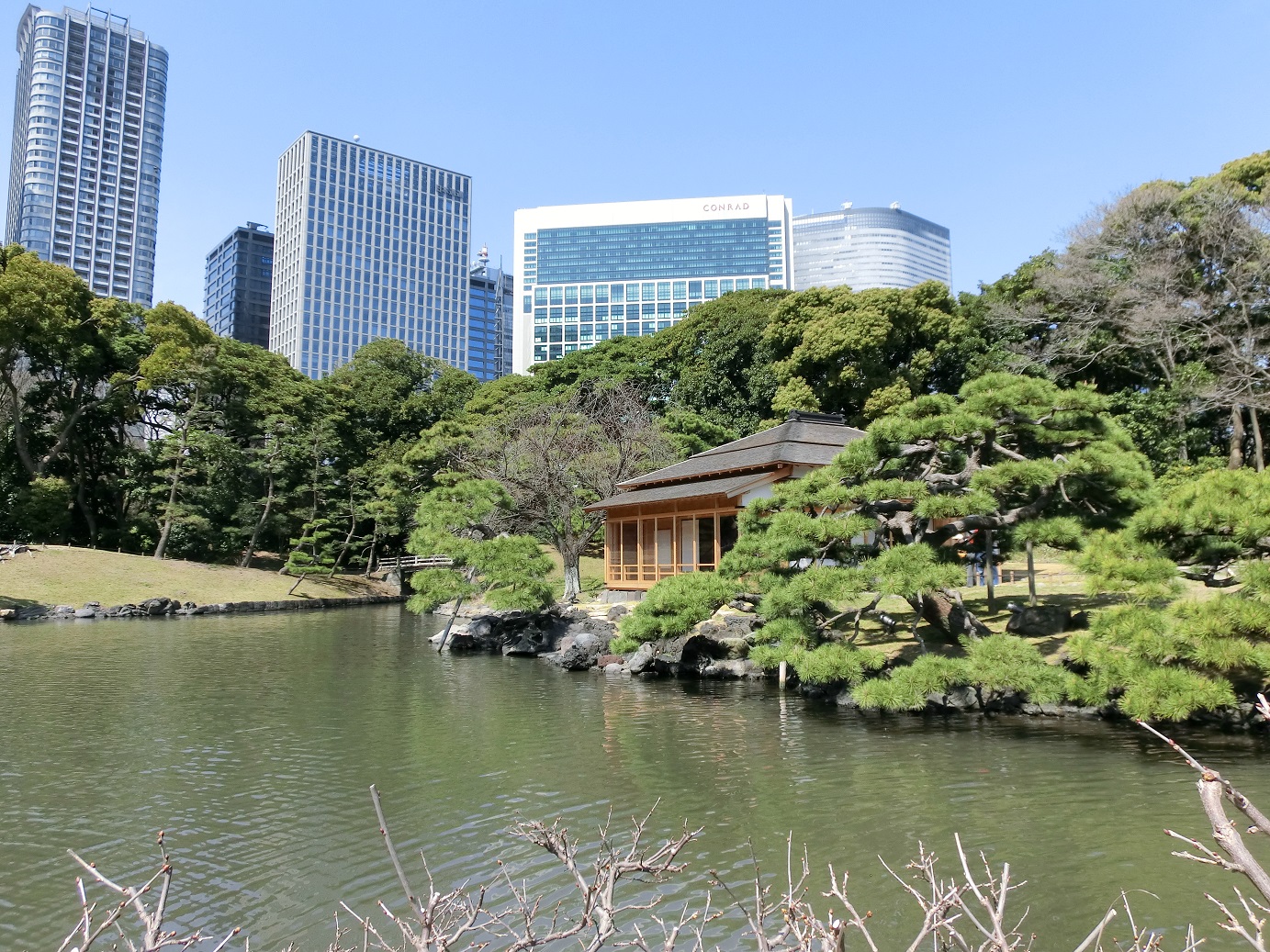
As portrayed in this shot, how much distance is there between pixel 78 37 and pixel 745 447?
308 ft

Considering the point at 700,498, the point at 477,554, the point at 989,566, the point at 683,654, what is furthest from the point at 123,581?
the point at 989,566

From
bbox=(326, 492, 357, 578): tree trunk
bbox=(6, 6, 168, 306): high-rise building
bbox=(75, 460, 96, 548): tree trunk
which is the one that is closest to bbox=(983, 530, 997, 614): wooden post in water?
bbox=(326, 492, 357, 578): tree trunk

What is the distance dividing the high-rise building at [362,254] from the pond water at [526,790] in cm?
7428

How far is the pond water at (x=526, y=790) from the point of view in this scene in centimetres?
559

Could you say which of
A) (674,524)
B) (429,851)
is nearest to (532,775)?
(429,851)

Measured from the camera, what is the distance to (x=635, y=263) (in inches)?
3681

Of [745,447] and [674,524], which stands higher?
[745,447]

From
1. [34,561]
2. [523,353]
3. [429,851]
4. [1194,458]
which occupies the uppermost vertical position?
[523,353]

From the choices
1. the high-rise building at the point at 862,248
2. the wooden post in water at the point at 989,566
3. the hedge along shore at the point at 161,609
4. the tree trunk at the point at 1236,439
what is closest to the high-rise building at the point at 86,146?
the hedge along shore at the point at 161,609

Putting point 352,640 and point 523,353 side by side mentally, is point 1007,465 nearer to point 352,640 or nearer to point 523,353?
point 352,640

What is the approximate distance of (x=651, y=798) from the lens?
7402 millimetres

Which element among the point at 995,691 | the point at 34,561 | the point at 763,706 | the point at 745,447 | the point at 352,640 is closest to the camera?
the point at 995,691

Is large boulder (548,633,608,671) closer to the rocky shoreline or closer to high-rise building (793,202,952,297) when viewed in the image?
the rocky shoreline

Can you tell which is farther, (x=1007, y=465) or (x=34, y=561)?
(x=34, y=561)
